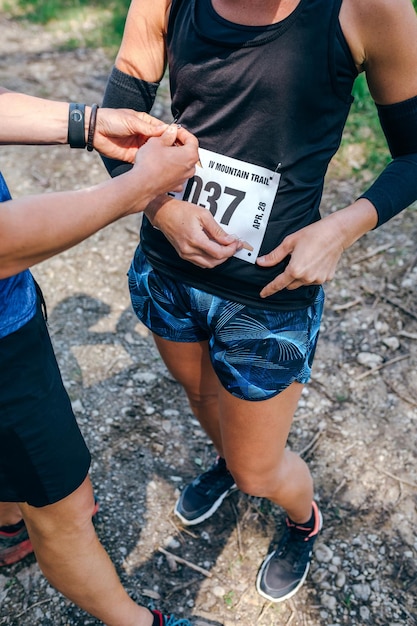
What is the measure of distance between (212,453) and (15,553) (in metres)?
0.95

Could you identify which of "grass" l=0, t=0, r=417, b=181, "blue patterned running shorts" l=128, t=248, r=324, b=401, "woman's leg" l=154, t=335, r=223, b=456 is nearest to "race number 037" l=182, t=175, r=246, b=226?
"blue patterned running shorts" l=128, t=248, r=324, b=401

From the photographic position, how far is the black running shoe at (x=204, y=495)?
8.51ft

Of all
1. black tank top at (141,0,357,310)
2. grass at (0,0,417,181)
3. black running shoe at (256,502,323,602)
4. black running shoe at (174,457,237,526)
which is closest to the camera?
black tank top at (141,0,357,310)

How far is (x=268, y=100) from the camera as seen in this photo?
5.18 feet

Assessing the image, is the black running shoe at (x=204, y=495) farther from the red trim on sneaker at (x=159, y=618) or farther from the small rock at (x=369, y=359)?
the small rock at (x=369, y=359)

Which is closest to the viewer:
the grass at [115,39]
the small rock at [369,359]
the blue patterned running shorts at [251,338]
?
the blue patterned running shorts at [251,338]

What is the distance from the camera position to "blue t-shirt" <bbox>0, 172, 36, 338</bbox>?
5.02 feet

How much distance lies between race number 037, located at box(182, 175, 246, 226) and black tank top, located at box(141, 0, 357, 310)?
93 millimetres

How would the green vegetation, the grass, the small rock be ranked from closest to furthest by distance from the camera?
the small rock → the grass → the green vegetation

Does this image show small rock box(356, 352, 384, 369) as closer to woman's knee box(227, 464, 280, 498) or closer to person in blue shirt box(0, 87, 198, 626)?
woman's knee box(227, 464, 280, 498)

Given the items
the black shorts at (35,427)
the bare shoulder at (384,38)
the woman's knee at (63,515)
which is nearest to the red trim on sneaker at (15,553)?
the woman's knee at (63,515)

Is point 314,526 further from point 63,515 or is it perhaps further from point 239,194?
point 239,194

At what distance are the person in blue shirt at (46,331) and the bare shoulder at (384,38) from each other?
47 centimetres

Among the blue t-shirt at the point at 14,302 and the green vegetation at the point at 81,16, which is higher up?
the blue t-shirt at the point at 14,302
